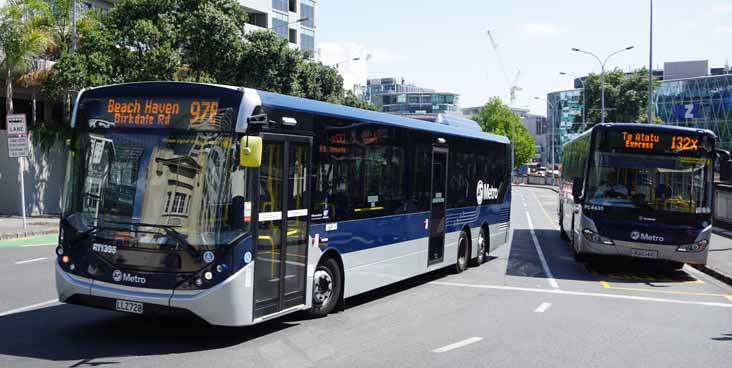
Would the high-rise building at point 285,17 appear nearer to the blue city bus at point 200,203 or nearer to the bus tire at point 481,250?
the bus tire at point 481,250

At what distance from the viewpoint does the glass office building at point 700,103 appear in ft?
285

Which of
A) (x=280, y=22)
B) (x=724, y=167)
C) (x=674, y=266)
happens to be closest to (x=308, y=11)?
(x=280, y=22)

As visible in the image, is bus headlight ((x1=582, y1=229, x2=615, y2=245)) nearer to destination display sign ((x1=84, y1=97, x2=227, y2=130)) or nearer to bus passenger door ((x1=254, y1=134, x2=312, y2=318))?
bus passenger door ((x1=254, y1=134, x2=312, y2=318))

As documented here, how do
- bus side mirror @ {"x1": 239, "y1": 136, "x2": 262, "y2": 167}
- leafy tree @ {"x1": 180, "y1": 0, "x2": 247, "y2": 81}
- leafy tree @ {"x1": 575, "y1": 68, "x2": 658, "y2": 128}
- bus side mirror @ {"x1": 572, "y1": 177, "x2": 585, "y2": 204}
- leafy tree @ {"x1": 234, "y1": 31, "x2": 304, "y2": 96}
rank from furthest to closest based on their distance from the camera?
leafy tree @ {"x1": 575, "y1": 68, "x2": 658, "y2": 128} < leafy tree @ {"x1": 234, "y1": 31, "x2": 304, "y2": 96} < leafy tree @ {"x1": 180, "y1": 0, "x2": 247, "y2": 81} < bus side mirror @ {"x1": 572, "y1": 177, "x2": 585, "y2": 204} < bus side mirror @ {"x1": 239, "y1": 136, "x2": 262, "y2": 167}

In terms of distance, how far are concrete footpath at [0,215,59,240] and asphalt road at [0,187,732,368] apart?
289 inches

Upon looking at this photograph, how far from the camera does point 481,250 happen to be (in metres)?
17.8

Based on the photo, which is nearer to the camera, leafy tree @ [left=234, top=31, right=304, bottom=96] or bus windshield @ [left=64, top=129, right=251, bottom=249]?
bus windshield @ [left=64, top=129, right=251, bottom=249]

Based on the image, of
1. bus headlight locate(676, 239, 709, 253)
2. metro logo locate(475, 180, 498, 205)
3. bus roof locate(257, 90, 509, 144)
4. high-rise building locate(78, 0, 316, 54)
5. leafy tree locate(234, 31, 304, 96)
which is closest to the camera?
bus roof locate(257, 90, 509, 144)

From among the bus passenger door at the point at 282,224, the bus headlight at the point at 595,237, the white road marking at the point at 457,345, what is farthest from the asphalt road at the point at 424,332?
the bus headlight at the point at 595,237

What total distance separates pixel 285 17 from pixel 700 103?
55251 mm

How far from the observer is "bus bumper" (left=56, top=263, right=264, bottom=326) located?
818cm

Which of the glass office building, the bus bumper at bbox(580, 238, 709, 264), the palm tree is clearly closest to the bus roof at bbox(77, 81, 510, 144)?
the bus bumper at bbox(580, 238, 709, 264)

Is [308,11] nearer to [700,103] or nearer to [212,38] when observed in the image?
[212,38]

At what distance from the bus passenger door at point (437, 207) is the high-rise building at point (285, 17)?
3749 centimetres
